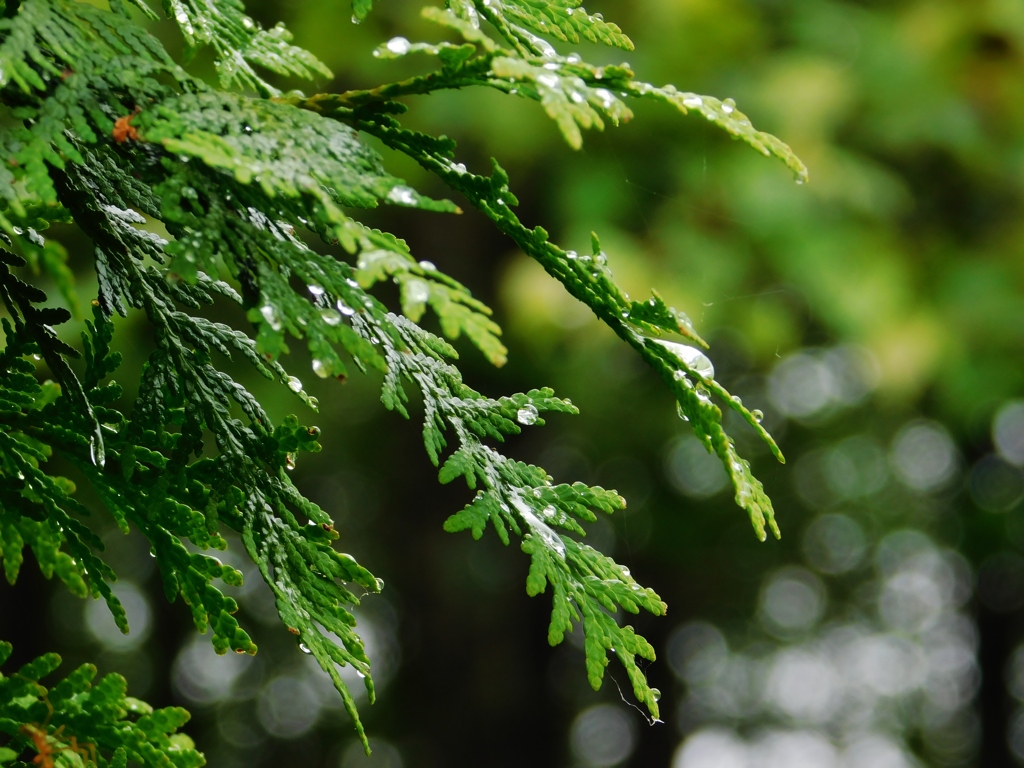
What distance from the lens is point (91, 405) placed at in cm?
109

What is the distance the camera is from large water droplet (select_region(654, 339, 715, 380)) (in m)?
0.97

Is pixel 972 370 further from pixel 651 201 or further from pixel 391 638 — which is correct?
pixel 391 638

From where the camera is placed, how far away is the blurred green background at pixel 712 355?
3887mm

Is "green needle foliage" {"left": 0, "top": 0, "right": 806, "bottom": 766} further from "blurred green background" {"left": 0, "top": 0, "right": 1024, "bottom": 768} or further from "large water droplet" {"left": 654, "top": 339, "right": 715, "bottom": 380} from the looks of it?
"blurred green background" {"left": 0, "top": 0, "right": 1024, "bottom": 768}

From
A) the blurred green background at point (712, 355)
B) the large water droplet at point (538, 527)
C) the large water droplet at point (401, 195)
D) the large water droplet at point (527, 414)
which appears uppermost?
the large water droplet at point (401, 195)

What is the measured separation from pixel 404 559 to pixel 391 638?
5.48m

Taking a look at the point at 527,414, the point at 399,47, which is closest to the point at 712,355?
the point at 527,414

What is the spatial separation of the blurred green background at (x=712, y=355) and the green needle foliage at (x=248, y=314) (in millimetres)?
1582

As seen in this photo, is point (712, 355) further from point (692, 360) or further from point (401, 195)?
point (401, 195)

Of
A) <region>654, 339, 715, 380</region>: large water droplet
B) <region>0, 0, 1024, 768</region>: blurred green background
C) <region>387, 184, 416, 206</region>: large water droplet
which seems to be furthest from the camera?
<region>0, 0, 1024, 768</region>: blurred green background

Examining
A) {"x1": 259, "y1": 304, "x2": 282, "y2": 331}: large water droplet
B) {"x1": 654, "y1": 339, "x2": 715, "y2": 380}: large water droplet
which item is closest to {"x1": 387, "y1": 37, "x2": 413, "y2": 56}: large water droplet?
{"x1": 259, "y1": 304, "x2": 282, "y2": 331}: large water droplet

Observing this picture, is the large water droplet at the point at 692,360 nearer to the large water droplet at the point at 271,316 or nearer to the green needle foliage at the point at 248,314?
the green needle foliage at the point at 248,314

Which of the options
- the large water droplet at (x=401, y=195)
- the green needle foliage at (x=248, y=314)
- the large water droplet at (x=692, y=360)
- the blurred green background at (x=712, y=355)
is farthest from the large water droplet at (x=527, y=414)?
the blurred green background at (x=712, y=355)

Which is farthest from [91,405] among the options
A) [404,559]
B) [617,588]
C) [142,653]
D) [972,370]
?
[142,653]
